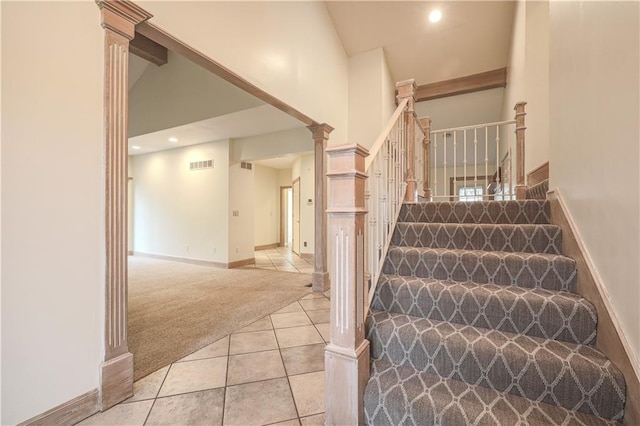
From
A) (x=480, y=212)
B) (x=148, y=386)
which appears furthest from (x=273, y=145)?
(x=148, y=386)

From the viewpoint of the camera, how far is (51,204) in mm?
1362

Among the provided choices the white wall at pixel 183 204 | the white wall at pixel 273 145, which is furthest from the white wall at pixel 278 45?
the white wall at pixel 183 204

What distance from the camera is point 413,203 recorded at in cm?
253

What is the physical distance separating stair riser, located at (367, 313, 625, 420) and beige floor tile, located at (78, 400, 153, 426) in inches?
49.9

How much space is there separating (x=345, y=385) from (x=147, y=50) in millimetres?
4810

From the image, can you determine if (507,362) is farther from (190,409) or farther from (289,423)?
(190,409)

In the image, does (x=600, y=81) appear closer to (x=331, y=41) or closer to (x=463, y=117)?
(x=331, y=41)

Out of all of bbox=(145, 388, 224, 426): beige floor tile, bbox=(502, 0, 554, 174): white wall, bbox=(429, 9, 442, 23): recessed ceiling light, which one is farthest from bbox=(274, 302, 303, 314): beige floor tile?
bbox=(429, 9, 442, 23): recessed ceiling light

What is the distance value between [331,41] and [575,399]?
452 cm

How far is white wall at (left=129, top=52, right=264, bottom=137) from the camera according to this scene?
4.02 meters

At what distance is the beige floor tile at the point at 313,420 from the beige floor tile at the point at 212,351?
0.93 meters

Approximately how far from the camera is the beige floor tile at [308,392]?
1.50 metres

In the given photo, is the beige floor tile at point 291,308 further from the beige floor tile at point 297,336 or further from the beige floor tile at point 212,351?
the beige floor tile at point 212,351

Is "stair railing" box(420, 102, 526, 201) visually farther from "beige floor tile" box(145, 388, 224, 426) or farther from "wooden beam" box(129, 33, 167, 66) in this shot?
"wooden beam" box(129, 33, 167, 66)
